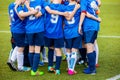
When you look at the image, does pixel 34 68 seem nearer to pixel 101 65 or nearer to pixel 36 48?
pixel 36 48

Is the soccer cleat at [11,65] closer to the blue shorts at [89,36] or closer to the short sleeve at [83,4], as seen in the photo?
the blue shorts at [89,36]

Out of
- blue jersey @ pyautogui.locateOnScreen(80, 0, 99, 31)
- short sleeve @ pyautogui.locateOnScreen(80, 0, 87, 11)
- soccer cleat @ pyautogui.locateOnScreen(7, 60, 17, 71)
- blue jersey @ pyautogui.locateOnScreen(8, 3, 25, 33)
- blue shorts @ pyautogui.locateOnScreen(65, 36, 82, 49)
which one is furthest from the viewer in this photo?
soccer cleat @ pyautogui.locateOnScreen(7, 60, 17, 71)

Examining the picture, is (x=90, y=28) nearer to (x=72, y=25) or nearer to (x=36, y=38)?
(x=72, y=25)

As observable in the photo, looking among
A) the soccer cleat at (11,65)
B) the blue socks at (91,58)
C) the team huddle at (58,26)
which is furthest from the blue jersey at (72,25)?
the soccer cleat at (11,65)

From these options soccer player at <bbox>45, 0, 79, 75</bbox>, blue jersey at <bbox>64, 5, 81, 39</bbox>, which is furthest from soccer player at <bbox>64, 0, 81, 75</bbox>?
soccer player at <bbox>45, 0, 79, 75</bbox>

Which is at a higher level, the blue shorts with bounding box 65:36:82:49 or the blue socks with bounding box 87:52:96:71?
the blue shorts with bounding box 65:36:82:49

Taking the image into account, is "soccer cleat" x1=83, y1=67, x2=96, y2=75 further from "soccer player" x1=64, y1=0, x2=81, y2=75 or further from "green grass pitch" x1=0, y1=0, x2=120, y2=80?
"soccer player" x1=64, y1=0, x2=81, y2=75

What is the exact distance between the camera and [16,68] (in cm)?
857

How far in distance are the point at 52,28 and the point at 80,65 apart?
153cm

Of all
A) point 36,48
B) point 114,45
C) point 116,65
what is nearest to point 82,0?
point 36,48

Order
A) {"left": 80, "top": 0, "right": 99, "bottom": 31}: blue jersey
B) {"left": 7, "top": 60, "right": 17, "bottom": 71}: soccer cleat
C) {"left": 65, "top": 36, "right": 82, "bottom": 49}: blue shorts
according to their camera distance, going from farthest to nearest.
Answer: {"left": 7, "top": 60, "right": 17, "bottom": 71}: soccer cleat
{"left": 65, "top": 36, "right": 82, "bottom": 49}: blue shorts
{"left": 80, "top": 0, "right": 99, "bottom": 31}: blue jersey

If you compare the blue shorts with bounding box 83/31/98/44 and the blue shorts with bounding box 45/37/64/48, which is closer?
the blue shorts with bounding box 83/31/98/44

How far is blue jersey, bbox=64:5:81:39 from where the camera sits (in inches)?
319

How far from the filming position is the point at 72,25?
813 cm
